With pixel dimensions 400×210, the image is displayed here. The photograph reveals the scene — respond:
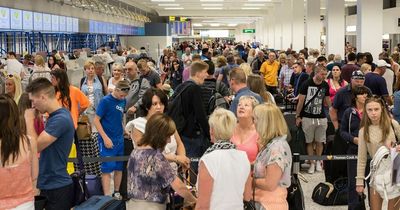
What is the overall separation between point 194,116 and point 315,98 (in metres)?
2.72

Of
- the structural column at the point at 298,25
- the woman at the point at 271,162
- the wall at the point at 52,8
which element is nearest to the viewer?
the woman at the point at 271,162

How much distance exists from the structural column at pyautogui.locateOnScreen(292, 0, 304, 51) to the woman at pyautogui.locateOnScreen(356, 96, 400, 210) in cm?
2335

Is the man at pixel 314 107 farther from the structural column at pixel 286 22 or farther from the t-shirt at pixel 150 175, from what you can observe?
the structural column at pixel 286 22

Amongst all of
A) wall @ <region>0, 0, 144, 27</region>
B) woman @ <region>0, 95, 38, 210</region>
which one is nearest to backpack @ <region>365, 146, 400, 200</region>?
woman @ <region>0, 95, 38, 210</region>

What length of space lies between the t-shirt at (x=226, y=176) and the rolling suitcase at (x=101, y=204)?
92 centimetres

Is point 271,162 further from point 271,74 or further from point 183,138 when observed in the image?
point 271,74

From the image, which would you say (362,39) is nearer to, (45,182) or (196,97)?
(196,97)

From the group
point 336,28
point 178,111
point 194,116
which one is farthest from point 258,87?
point 336,28

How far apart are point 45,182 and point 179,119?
2.30m

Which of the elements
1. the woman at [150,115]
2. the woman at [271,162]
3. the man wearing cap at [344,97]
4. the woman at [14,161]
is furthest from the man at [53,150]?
the man wearing cap at [344,97]

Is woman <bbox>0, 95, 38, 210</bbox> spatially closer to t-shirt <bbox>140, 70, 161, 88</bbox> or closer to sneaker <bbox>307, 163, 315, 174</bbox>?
t-shirt <bbox>140, 70, 161, 88</bbox>

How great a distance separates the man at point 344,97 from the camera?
22.8ft

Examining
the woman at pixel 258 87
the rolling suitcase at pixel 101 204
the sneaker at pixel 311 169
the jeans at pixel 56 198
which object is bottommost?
the sneaker at pixel 311 169

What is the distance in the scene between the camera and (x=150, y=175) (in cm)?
389
